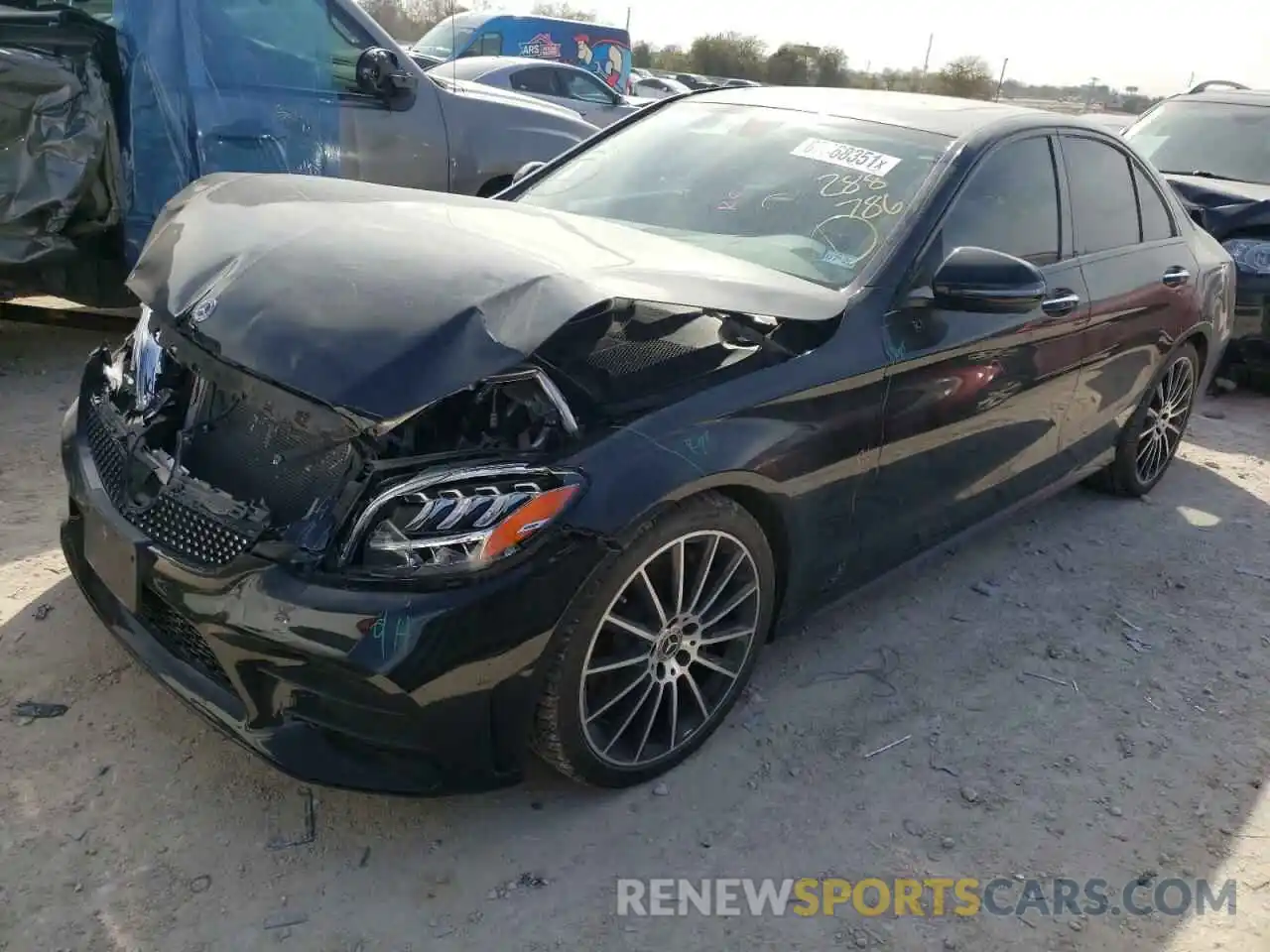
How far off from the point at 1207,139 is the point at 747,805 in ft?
23.5

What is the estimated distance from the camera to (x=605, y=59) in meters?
18.9

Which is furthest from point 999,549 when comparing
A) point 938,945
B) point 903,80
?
point 903,80

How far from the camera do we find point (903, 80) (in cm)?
4544

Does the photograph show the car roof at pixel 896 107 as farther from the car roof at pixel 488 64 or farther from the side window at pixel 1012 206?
the car roof at pixel 488 64

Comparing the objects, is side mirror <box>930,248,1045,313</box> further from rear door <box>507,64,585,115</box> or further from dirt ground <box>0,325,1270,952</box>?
rear door <box>507,64,585,115</box>

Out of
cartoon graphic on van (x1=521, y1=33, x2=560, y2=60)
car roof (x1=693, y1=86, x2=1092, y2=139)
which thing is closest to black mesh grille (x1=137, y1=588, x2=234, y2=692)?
car roof (x1=693, y1=86, x2=1092, y2=139)

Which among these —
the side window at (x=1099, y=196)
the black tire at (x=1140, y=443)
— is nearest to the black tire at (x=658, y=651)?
the side window at (x=1099, y=196)

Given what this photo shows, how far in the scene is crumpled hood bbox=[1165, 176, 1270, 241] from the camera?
6488 mm

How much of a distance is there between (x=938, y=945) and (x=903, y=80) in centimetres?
4826

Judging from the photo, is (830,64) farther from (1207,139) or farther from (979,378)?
(979,378)

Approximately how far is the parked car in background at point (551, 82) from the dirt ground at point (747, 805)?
9.40 m

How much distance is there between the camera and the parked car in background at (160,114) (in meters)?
4.61

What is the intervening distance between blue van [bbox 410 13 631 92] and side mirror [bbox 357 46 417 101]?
855cm

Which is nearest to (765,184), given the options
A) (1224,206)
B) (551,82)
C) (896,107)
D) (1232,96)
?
(896,107)
